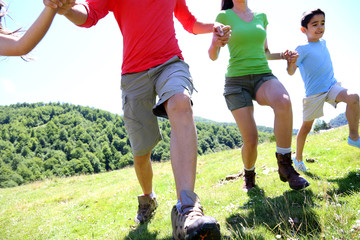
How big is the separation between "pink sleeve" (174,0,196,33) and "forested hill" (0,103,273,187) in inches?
2927

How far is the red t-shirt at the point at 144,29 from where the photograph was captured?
2.98 m

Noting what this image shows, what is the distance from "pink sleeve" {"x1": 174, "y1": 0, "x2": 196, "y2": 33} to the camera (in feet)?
12.1

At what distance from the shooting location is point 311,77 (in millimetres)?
4902

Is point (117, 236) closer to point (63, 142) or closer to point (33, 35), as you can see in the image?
point (33, 35)

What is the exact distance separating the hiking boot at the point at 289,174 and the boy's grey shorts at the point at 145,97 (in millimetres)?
1631

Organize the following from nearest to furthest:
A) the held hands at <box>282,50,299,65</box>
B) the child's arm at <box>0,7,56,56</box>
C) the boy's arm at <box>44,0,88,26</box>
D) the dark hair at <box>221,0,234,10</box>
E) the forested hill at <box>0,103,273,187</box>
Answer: the child's arm at <box>0,7,56,56</box>, the boy's arm at <box>44,0,88,26</box>, the held hands at <box>282,50,299,65</box>, the dark hair at <box>221,0,234,10</box>, the forested hill at <box>0,103,273,187</box>

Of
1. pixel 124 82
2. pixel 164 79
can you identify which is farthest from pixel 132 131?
pixel 164 79

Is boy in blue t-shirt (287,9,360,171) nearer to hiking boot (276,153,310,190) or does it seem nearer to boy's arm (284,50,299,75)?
boy's arm (284,50,299,75)

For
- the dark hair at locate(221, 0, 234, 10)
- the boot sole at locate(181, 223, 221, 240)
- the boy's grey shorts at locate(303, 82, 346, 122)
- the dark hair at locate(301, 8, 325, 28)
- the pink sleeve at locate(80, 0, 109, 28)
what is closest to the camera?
the boot sole at locate(181, 223, 221, 240)

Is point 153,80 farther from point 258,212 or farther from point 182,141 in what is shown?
point 258,212

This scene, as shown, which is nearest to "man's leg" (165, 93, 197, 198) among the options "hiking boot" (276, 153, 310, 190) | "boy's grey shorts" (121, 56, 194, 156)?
"boy's grey shorts" (121, 56, 194, 156)

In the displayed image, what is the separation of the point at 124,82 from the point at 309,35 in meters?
3.96

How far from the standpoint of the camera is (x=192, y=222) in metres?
1.68

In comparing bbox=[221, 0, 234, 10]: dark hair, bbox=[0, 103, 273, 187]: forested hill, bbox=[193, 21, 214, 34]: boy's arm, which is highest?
bbox=[221, 0, 234, 10]: dark hair
